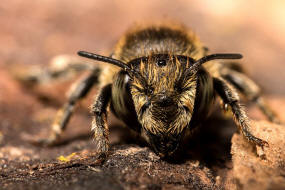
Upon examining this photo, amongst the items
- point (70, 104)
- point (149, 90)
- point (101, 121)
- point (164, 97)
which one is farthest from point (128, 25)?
point (164, 97)

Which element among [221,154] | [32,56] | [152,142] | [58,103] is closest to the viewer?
[152,142]

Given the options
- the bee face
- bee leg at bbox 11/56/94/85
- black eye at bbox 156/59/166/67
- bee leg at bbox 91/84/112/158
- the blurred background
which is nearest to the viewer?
the bee face

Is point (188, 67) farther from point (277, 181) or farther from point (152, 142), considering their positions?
point (277, 181)

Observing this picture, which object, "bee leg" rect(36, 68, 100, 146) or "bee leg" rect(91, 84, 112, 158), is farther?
"bee leg" rect(36, 68, 100, 146)

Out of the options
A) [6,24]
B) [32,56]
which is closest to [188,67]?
[32,56]

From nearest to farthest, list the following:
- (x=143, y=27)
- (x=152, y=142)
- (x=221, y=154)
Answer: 1. (x=152, y=142)
2. (x=221, y=154)
3. (x=143, y=27)

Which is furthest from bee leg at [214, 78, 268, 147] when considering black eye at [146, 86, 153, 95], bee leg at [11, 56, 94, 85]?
bee leg at [11, 56, 94, 85]

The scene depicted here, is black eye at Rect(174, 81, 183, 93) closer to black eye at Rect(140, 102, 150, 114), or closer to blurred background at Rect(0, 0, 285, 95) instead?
black eye at Rect(140, 102, 150, 114)
